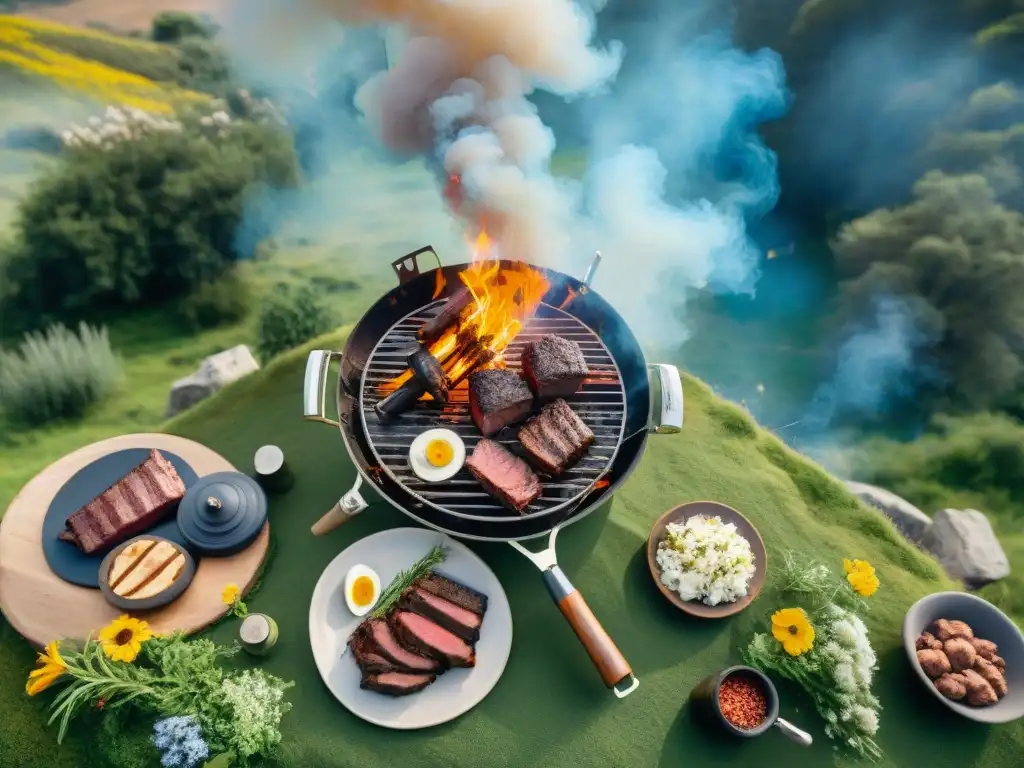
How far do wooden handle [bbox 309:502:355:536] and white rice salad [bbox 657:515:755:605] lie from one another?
2710 mm

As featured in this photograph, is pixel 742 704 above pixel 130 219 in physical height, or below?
below

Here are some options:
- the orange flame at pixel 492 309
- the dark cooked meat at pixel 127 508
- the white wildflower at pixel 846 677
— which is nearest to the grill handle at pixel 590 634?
the white wildflower at pixel 846 677

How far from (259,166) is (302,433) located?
4763 mm

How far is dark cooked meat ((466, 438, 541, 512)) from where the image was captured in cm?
540

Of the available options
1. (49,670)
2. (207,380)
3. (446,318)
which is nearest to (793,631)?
(446,318)

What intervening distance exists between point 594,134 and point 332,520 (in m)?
7.70

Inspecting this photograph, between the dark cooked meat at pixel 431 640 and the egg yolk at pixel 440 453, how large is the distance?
122cm

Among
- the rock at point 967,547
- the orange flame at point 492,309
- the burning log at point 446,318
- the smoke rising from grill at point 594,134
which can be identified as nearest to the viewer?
the burning log at point 446,318

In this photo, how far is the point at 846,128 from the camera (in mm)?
10195

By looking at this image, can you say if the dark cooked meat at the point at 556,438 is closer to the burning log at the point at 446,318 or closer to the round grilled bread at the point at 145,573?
the burning log at the point at 446,318

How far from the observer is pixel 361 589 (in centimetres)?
571

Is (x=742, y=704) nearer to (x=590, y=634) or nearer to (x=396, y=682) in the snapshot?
(x=590, y=634)

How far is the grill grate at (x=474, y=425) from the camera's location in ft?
18.5

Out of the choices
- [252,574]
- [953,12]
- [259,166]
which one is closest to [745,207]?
[953,12]
